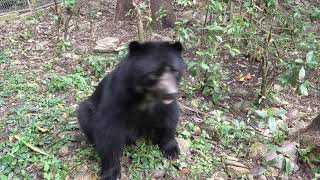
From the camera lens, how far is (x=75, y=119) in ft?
15.4

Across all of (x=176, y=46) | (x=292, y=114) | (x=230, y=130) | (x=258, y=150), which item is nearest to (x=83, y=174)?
(x=176, y=46)

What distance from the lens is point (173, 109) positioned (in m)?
3.70

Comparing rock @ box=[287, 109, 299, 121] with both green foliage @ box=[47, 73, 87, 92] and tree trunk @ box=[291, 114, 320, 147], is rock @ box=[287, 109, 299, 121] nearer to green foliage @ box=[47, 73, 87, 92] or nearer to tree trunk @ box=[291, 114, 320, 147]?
tree trunk @ box=[291, 114, 320, 147]

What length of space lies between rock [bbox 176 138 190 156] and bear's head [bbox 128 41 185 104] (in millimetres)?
1032

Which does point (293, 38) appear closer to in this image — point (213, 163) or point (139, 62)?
point (213, 163)

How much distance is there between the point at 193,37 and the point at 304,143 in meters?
2.05

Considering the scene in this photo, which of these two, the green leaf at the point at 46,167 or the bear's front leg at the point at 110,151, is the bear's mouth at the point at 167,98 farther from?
the green leaf at the point at 46,167

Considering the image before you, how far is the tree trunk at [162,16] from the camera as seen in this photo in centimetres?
692

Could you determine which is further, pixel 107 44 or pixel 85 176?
pixel 107 44

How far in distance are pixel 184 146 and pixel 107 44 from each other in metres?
2.85

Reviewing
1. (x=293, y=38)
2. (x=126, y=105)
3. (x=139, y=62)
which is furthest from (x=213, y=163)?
(x=293, y=38)

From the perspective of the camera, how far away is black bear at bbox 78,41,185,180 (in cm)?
319

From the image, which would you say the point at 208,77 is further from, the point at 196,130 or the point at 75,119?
the point at 75,119

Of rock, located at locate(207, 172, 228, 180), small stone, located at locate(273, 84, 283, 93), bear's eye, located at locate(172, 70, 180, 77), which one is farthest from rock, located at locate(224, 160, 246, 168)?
small stone, located at locate(273, 84, 283, 93)
